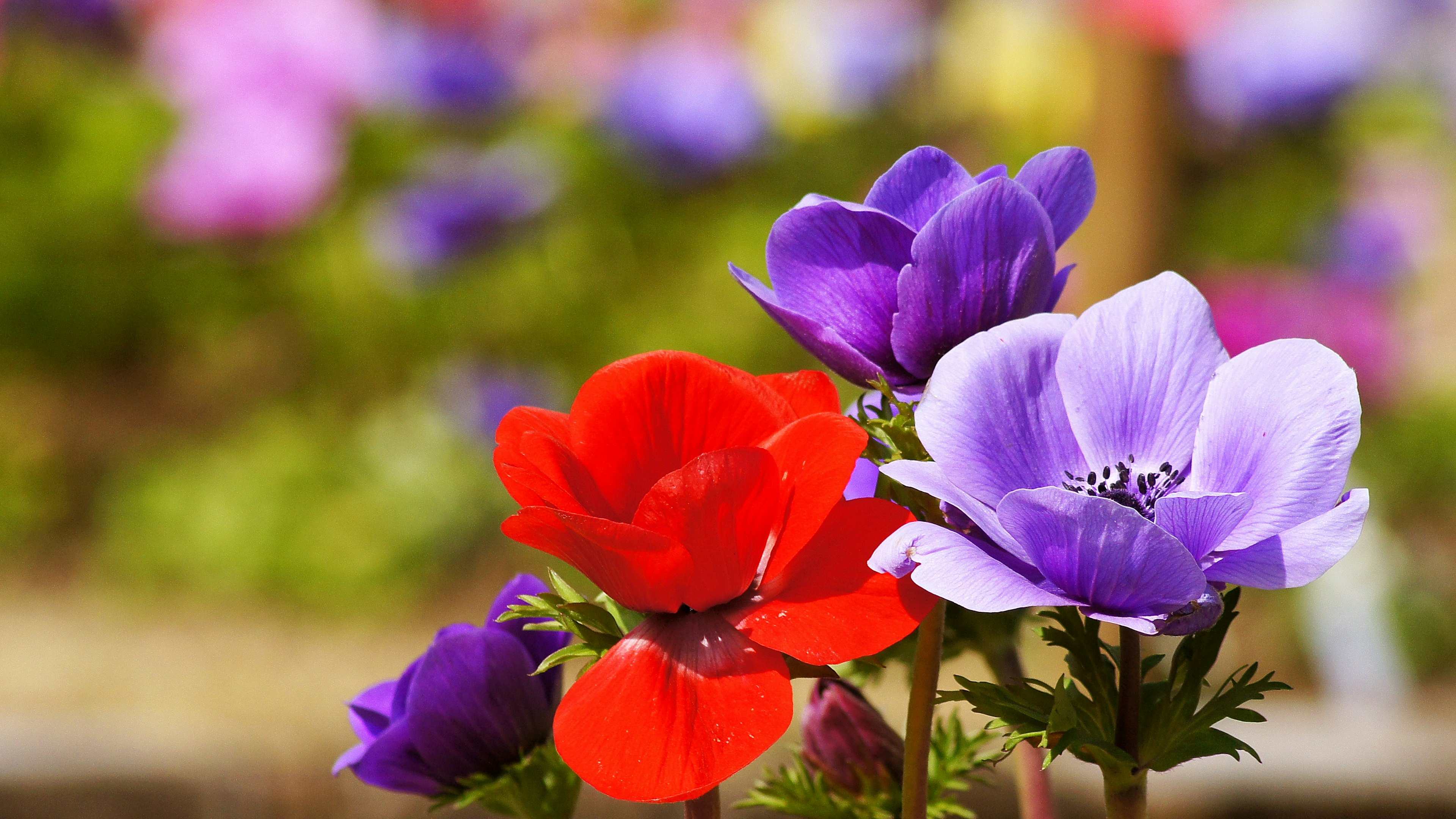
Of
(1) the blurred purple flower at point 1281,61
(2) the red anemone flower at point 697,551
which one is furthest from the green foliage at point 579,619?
(1) the blurred purple flower at point 1281,61

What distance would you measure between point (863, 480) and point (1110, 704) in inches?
3.6

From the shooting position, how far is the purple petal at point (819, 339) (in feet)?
1.13

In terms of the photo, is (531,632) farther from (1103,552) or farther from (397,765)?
(1103,552)

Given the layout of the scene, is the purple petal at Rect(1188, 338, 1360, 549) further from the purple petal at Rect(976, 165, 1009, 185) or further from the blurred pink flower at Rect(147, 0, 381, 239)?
the blurred pink flower at Rect(147, 0, 381, 239)

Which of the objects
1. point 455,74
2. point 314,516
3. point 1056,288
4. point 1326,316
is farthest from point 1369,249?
point 1056,288

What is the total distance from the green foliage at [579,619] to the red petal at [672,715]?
1cm

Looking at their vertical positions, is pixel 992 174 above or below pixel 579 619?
above

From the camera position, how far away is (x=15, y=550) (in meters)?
3.08

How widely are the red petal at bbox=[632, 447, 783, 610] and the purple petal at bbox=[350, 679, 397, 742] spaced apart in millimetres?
147

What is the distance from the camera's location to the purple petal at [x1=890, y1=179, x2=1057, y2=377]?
1.11ft

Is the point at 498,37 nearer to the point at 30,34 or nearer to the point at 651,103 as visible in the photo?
the point at 651,103

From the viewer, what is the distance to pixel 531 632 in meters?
0.39

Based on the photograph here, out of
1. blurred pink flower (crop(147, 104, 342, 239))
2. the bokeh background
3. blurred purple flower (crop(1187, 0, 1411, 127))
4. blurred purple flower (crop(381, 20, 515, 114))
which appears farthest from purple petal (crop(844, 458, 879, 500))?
blurred purple flower (crop(1187, 0, 1411, 127))

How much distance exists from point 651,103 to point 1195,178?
5.45 feet
